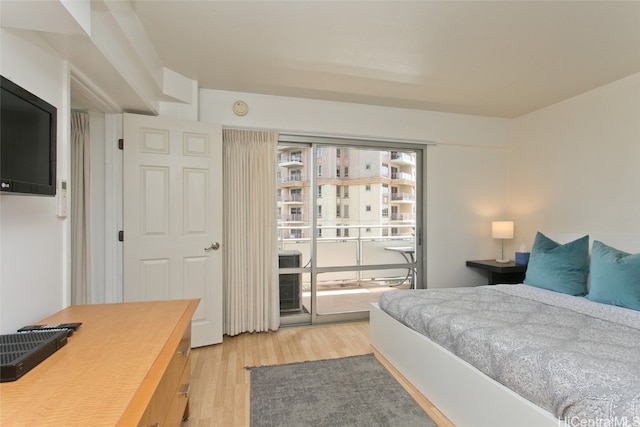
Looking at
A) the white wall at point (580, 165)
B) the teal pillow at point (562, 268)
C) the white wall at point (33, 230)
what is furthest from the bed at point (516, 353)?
the white wall at point (33, 230)

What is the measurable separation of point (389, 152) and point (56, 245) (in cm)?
325

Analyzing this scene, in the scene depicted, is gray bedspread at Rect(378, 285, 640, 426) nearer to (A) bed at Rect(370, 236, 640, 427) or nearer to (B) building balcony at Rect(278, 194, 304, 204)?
(A) bed at Rect(370, 236, 640, 427)

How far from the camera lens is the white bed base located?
136 centimetres

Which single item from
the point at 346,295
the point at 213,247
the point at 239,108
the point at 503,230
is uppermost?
the point at 239,108

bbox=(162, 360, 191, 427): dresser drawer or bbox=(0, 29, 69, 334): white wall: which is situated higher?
bbox=(0, 29, 69, 334): white wall

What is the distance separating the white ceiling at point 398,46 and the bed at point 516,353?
1.62 metres

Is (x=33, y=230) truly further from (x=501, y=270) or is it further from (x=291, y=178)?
(x=501, y=270)

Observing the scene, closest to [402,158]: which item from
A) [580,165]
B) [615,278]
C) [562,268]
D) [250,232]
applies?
[580,165]

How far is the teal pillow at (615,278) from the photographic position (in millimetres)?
2129

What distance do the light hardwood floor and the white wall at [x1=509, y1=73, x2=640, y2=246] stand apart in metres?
2.47

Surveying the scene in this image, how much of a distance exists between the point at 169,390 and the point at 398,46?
2514 mm

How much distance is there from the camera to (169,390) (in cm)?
121

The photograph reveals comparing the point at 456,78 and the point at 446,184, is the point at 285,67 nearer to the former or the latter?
the point at 456,78

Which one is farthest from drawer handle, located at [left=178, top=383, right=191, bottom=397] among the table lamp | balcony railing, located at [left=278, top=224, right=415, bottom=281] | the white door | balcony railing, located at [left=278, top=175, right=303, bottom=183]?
the table lamp
